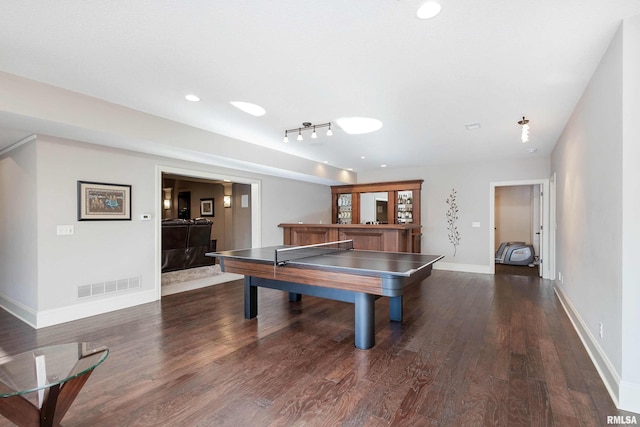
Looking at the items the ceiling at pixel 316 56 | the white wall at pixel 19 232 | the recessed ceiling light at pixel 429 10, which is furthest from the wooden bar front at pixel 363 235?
the recessed ceiling light at pixel 429 10

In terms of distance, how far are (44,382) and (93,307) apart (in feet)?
8.93

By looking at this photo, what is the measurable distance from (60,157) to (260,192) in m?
3.42

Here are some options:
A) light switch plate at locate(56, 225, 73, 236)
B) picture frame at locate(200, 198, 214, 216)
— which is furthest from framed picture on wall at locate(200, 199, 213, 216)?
light switch plate at locate(56, 225, 73, 236)

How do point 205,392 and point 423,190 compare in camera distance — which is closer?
point 205,392

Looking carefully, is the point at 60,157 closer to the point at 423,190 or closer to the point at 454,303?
the point at 454,303

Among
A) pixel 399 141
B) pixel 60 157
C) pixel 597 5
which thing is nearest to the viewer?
pixel 597 5

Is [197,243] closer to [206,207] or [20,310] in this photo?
[20,310]

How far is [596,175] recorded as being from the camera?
2.57 metres

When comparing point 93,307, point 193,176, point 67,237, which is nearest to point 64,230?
point 67,237

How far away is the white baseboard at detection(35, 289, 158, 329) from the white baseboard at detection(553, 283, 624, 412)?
5.09 meters

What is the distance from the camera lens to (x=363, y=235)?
6.52 m

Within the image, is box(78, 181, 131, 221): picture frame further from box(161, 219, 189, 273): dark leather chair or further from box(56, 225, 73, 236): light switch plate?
box(161, 219, 189, 273): dark leather chair

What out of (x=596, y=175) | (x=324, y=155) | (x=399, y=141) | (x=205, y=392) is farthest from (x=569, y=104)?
(x=205, y=392)

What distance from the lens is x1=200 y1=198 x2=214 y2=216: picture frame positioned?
9.20m
